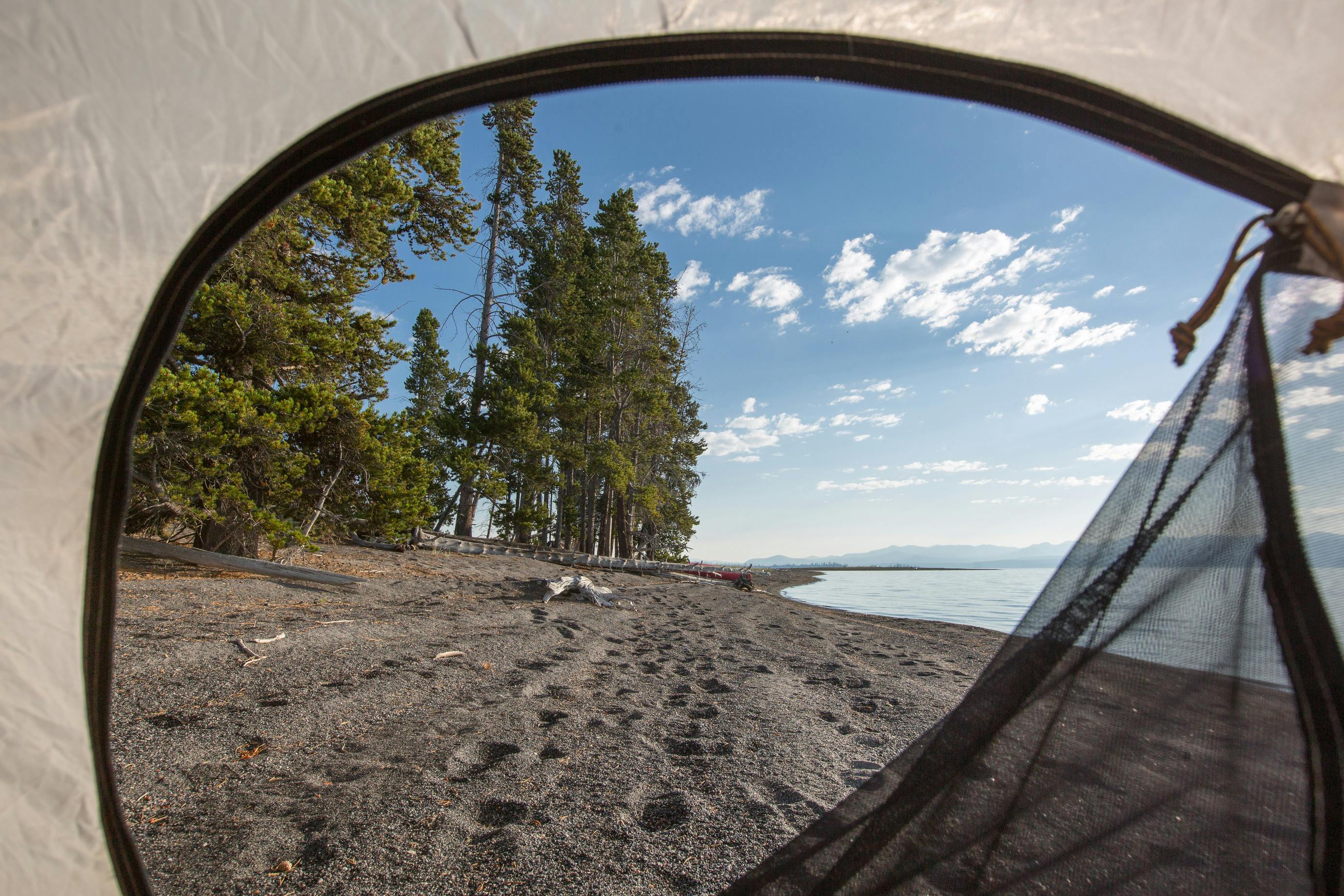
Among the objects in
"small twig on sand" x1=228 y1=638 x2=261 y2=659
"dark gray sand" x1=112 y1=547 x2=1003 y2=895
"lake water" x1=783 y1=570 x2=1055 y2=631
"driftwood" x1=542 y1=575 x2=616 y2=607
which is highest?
"driftwood" x1=542 y1=575 x2=616 y2=607

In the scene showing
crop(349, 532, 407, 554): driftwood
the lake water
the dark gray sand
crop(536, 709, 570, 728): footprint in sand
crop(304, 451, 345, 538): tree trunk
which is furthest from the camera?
the lake water

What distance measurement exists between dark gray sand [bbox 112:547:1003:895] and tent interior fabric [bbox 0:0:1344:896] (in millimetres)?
949

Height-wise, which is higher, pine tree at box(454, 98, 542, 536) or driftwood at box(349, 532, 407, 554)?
pine tree at box(454, 98, 542, 536)

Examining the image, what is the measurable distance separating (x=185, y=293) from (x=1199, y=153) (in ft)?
6.50

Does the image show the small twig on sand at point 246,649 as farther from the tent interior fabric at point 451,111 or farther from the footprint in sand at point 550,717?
the tent interior fabric at point 451,111

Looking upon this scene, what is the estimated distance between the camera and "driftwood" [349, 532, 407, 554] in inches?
459

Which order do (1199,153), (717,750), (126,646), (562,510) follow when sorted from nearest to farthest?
1. (1199,153)
2. (717,750)
3. (126,646)
4. (562,510)

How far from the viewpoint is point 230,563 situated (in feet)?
21.3

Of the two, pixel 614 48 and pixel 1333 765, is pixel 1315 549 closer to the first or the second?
pixel 1333 765

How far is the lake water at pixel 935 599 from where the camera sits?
12.7m

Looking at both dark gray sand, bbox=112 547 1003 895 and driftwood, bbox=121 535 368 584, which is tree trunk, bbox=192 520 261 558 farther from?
dark gray sand, bbox=112 547 1003 895

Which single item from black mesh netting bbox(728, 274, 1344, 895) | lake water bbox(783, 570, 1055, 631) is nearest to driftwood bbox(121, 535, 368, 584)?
black mesh netting bbox(728, 274, 1344, 895)

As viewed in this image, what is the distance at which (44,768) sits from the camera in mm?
1031

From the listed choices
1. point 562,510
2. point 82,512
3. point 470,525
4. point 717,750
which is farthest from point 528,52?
point 562,510
